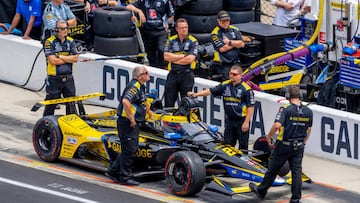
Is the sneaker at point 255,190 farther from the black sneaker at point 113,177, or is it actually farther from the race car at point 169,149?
the black sneaker at point 113,177

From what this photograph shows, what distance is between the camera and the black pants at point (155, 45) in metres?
20.5

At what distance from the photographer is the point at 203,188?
15.0 metres

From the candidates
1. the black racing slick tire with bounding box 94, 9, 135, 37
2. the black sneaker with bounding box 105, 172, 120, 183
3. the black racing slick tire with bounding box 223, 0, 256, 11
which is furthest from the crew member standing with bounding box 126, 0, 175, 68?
the black sneaker with bounding box 105, 172, 120, 183

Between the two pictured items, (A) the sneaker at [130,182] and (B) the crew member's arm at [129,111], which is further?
(A) the sneaker at [130,182]

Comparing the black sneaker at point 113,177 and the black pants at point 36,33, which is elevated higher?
the black pants at point 36,33

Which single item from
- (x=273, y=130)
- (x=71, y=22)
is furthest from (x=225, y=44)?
(x=273, y=130)

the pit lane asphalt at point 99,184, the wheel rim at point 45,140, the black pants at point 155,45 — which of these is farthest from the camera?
the black pants at point 155,45

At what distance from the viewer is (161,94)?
61.8ft

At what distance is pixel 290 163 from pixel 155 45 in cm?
696

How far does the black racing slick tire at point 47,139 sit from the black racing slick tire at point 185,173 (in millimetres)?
2069

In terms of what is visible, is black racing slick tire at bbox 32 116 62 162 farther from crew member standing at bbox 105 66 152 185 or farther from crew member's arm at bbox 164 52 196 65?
crew member's arm at bbox 164 52 196 65

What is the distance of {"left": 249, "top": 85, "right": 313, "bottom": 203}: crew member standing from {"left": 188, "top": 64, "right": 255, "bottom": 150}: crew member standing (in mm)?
1684

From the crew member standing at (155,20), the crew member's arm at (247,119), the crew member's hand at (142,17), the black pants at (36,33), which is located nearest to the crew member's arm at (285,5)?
the crew member standing at (155,20)

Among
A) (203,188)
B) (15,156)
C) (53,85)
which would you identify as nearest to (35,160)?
(15,156)
